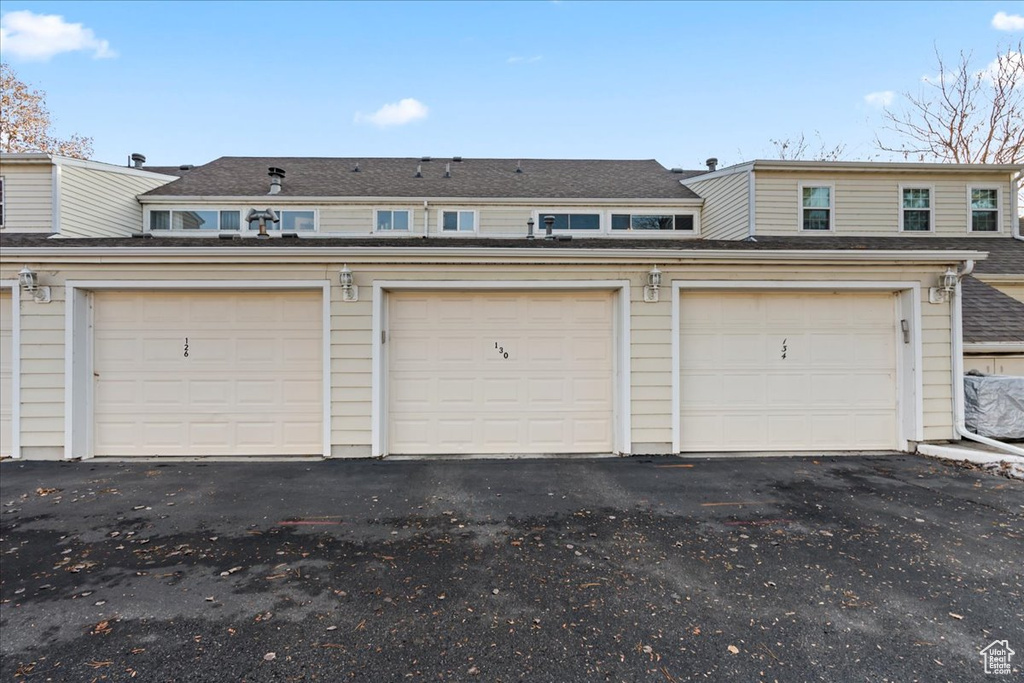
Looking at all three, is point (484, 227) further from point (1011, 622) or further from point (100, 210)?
point (1011, 622)

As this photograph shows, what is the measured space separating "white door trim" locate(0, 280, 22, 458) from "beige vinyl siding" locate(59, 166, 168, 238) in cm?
588

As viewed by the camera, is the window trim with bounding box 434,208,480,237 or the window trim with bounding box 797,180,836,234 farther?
the window trim with bounding box 434,208,480,237

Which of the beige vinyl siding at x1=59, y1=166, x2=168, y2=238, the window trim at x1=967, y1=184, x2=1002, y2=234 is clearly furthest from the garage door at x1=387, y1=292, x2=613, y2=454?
the window trim at x1=967, y1=184, x2=1002, y2=234

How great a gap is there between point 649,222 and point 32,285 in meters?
11.1

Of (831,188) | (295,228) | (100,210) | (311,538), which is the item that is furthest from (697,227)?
(100,210)

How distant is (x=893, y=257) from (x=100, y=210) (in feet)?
48.4

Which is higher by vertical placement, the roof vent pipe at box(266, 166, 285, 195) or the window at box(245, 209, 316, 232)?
the roof vent pipe at box(266, 166, 285, 195)

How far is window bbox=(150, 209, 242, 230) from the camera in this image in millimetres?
10578

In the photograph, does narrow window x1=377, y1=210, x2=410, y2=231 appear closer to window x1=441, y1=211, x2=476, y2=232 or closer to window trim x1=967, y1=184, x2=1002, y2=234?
window x1=441, y1=211, x2=476, y2=232

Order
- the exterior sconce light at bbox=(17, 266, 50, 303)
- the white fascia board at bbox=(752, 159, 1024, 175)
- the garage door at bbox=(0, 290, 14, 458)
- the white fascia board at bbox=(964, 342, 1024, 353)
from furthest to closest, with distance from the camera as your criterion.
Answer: the white fascia board at bbox=(752, 159, 1024, 175)
the white fascia board at bbox=(964, 342, 1024, 353)
the garage door at bbox=(0, 290, 14, 458)
the exterior sconce light at bbox=(17, 266, 50, 303)

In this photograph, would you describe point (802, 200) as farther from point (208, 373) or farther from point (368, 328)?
point (208, 373)

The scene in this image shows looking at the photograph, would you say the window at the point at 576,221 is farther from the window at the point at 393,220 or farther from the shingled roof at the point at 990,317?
the shingled roof at the point at 990,317

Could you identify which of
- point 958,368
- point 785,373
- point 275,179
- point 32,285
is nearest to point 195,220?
point 275,179

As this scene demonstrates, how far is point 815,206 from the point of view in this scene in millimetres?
10031
